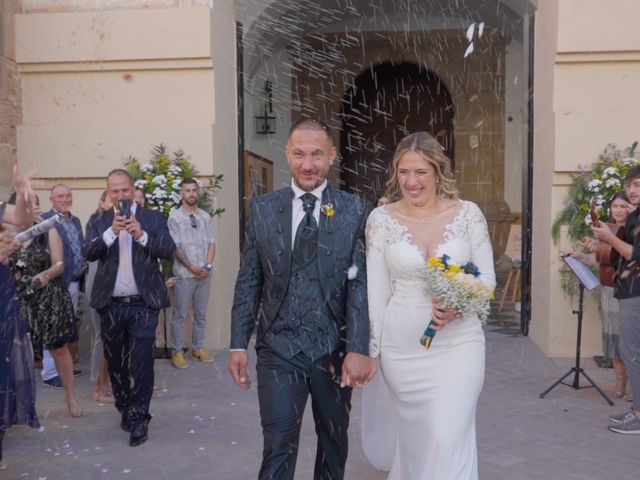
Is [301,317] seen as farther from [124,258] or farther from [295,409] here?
[124,258]

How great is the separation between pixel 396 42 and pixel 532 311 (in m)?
9.08

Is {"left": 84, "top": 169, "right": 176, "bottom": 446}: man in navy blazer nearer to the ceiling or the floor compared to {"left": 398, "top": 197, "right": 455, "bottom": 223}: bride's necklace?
nearer to the floor

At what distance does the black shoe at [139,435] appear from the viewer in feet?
19.0

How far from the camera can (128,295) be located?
602cm

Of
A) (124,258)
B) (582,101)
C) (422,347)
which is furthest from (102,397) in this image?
(582,101)

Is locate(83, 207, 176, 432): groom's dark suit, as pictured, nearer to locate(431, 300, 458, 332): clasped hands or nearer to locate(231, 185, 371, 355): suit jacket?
locate(231, 185, 371, 355): suit jacket

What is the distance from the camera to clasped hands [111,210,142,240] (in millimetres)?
5664

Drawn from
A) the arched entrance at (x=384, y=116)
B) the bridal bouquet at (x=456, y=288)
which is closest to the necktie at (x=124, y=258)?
the bridal bouquet at (x=456, y=288)

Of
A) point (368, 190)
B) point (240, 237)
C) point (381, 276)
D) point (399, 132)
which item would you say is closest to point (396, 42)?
point (399, 132)

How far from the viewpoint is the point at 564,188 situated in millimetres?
8828

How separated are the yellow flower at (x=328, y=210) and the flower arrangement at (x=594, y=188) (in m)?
5.22

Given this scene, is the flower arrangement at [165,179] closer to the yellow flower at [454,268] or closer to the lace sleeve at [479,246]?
the lace sleeve at [479,246]

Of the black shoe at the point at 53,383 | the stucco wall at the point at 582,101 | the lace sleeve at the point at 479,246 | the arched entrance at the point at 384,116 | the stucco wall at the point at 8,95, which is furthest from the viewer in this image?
the arched entrance at the point at 384,116

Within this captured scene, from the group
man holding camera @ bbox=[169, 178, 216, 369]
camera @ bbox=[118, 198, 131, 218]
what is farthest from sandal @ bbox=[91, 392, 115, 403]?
camera @ bbox=[118, 198, 131, 218]
